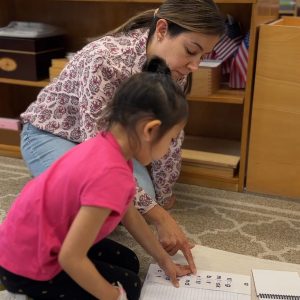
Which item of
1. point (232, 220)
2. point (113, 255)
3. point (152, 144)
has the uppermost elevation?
point (152, 144)

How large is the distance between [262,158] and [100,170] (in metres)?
0.93

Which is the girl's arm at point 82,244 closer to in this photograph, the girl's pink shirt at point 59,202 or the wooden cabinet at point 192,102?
the girl's pink shirt at point 59,202

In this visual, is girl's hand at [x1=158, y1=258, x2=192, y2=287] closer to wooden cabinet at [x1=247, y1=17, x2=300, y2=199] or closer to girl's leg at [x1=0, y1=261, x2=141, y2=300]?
girl's leg at [x1=0, y1=261, x2=141, y2=300]

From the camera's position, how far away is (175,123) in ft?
2.29

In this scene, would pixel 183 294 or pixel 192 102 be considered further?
pixel 192 102

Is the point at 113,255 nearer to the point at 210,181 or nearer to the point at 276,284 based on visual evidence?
the point at 276,284

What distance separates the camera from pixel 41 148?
3.84ft

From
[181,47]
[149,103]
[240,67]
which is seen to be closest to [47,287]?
[149,103]

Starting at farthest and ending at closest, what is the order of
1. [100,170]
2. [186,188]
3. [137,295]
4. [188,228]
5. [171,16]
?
[186,188], [188,228], [171,16], [137,295], [100,170]

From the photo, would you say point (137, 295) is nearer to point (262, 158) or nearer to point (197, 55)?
point (197, 55)

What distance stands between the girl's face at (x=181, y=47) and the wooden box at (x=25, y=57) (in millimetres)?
763

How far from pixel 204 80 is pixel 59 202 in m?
0.91

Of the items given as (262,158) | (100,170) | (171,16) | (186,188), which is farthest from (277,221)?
(100,170)

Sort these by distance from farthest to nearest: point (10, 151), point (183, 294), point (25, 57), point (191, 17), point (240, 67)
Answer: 1. point (10, 151)
2. point (25, 57)
3. point (240, 67)
4. point (191, 17)
5. point (183, 294)
